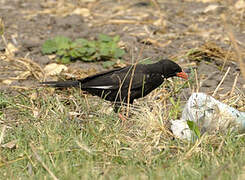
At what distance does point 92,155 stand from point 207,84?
2663 mm

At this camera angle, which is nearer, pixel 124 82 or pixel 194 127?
pixel 194 127

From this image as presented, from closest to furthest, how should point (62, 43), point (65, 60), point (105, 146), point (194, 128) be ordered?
point (105, 146), point (194, 128), point (65, 60), point (62, 43)

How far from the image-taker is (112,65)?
716 centimetres

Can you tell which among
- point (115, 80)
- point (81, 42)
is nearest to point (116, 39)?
point (81, 42)

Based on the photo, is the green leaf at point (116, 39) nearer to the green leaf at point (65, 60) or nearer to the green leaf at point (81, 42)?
Answer: the green leaf at point (81, 42)

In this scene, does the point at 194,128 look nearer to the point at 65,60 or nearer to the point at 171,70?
the point at 171,70

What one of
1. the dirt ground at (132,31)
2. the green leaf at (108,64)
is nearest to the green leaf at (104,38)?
the dirt ground at (132,31)

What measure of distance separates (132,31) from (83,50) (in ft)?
4.44

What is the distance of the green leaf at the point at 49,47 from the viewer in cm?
754

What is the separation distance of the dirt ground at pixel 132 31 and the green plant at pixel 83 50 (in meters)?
0.12

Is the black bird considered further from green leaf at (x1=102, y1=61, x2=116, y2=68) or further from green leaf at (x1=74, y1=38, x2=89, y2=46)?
green leaf at (x1=74, y1=38, x2=89, y2=46)

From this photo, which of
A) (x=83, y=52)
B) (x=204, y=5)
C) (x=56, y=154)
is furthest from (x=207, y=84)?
(x=204, y=5)

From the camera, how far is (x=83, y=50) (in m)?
7.34

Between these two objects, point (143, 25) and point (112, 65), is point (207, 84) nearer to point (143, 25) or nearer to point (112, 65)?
point (112, 65)
